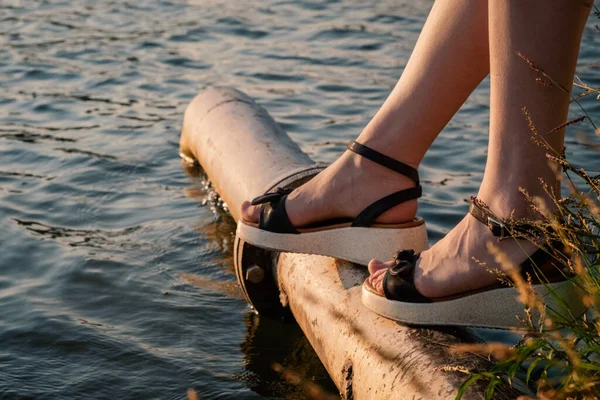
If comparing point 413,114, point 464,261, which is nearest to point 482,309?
point 464,261

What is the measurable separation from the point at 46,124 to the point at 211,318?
3351 millimetres

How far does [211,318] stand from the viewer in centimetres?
376

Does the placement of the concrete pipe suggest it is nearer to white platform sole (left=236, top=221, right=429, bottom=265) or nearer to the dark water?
white platform sole (left=236, top=221, right=429, bottom=265)

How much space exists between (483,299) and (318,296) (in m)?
0.68

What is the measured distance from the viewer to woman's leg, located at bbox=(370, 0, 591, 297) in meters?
2.40

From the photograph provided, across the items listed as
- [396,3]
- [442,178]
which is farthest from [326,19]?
[442,178]

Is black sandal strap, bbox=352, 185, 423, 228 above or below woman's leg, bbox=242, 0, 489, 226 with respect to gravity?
below

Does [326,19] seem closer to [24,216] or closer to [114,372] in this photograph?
[24,216]

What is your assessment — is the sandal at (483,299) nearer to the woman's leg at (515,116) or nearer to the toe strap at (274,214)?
the woman's leg at (515,116)

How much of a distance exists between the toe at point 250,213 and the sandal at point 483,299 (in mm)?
656

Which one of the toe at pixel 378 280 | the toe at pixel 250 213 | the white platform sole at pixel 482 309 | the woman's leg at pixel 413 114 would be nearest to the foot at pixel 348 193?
the woman's leg at pixel 413 114

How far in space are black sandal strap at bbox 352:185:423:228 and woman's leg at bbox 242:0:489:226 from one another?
0.7 inches

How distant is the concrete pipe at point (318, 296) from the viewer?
2.47m

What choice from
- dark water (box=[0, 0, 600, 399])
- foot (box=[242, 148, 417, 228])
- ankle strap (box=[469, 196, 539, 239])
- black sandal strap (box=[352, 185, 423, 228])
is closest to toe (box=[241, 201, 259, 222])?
foot (box=[242, 148, 417, 228])
